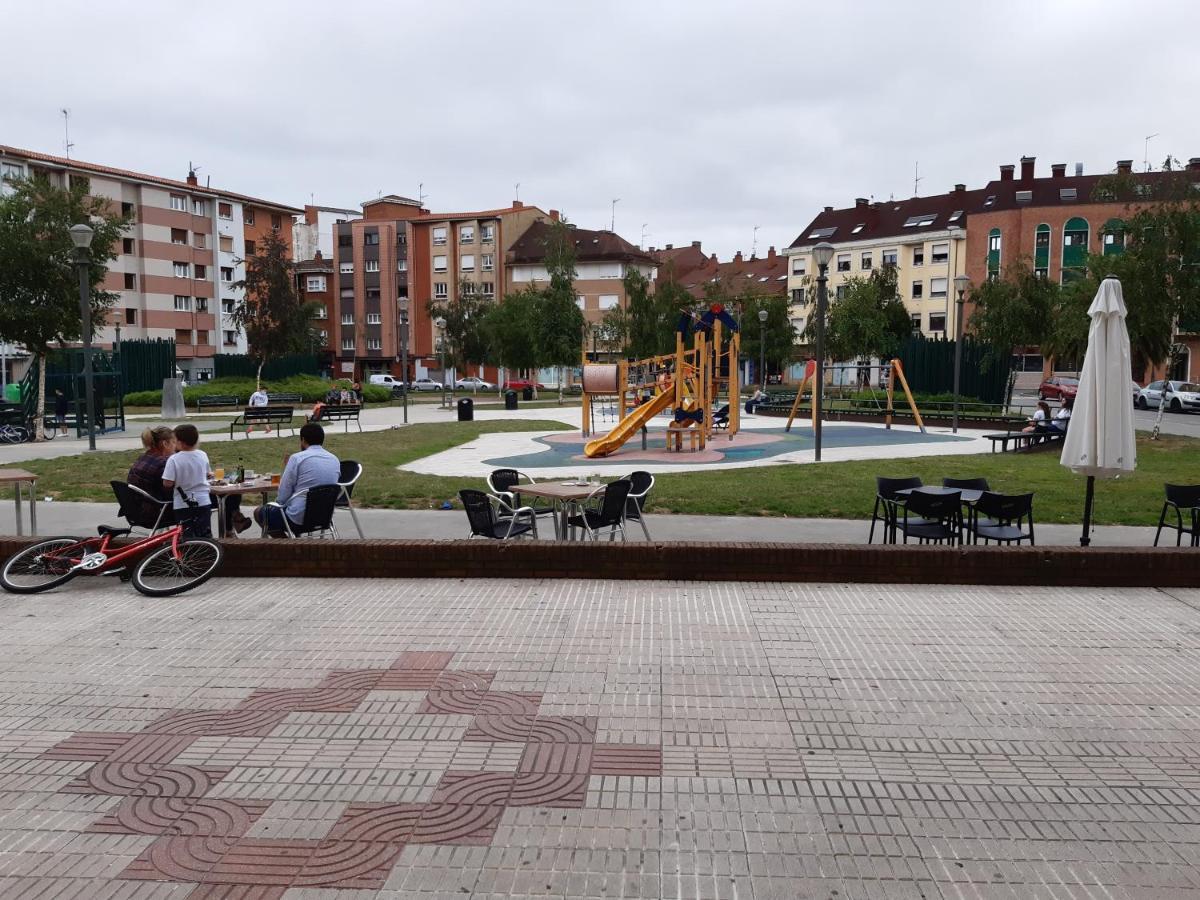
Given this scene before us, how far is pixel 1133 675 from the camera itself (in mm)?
5879

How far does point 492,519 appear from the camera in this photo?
9.22 m

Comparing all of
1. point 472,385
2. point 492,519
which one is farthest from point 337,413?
point 472,385

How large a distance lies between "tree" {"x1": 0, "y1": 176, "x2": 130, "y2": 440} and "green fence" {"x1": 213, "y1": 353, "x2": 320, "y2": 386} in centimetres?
2428

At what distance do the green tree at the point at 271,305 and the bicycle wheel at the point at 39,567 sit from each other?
55.8 metres

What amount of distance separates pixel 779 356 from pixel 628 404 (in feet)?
128

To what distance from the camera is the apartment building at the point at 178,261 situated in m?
65.2

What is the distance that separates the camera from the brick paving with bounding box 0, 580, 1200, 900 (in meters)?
3.64

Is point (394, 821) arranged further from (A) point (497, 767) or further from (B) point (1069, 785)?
(B) point (1069, 785)

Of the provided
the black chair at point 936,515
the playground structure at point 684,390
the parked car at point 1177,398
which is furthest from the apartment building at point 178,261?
the black chair at point 936,515

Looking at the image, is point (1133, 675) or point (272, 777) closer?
point (272, 777)

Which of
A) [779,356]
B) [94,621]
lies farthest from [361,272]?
[94,621]

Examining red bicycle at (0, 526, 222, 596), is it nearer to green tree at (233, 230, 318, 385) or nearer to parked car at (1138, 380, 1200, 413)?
parked car at (1138, 380, 1200, 413)

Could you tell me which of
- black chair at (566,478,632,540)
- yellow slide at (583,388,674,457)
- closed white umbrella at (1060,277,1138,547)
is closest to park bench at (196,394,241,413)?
yellow slide at (583,388,674,457)

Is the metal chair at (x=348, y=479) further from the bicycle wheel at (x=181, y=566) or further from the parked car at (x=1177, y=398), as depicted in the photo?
the parked car at (x=1177, y=398)
